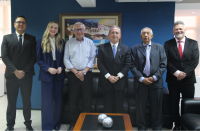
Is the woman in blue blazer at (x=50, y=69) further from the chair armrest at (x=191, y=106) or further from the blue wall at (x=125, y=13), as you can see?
the chair armrest at (x=191, y=106)

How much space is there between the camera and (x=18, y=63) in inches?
109

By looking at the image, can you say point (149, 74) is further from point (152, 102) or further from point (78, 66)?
point (78, 66)

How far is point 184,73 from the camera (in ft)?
8.55

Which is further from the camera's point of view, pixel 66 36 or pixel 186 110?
pixel 66 36

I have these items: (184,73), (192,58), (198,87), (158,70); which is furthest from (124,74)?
(198,87)

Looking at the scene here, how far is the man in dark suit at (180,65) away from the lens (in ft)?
8.70

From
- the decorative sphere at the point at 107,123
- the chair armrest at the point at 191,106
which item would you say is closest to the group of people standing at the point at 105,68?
the chair armrest at the point at 191,106

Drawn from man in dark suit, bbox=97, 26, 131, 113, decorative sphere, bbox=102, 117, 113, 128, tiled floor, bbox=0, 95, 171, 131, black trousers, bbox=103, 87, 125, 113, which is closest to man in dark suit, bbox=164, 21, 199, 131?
man in dark suit, bbox=97, 26, 131, 113

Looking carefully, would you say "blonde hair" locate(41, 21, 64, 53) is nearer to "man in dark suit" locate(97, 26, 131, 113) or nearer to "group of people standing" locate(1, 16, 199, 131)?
"group of people standing" locate(1, 16, 199, 131)

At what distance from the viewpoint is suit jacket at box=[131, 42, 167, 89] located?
104 inches

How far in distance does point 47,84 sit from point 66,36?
1.50 meters

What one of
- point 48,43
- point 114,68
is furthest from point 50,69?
point 114,68

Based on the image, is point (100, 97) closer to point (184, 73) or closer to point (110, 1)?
point (184, 73)

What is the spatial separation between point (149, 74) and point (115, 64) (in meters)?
0.60
